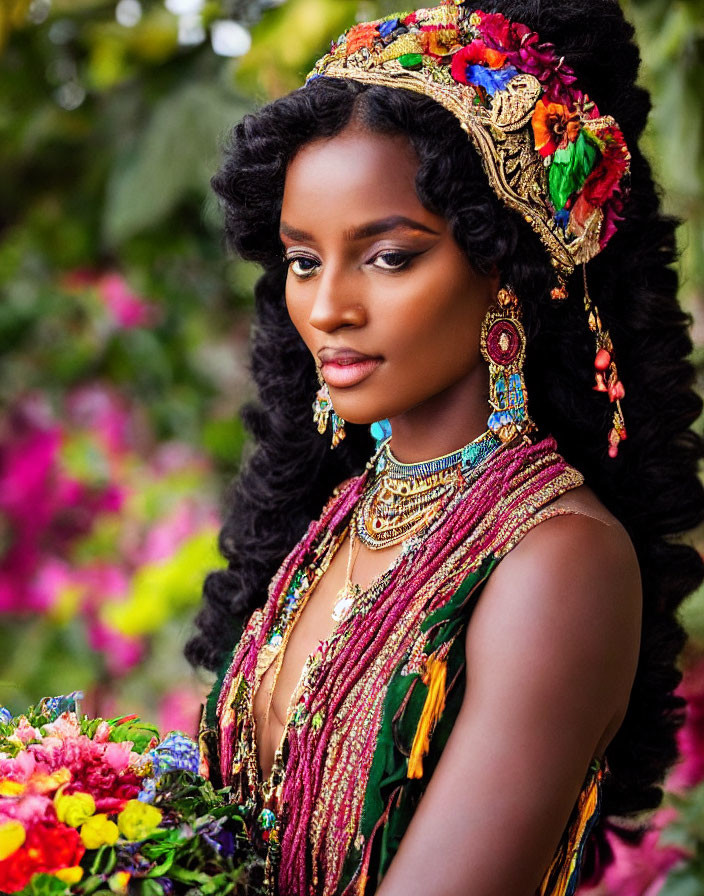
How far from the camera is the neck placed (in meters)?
1.81

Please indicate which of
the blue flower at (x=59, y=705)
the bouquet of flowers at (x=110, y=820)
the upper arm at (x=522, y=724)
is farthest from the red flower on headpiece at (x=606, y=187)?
the blue flower at (x=59, y=705)

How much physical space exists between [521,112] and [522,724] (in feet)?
2.78

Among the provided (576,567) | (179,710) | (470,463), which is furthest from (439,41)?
(179,710)

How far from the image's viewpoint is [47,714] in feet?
6.23

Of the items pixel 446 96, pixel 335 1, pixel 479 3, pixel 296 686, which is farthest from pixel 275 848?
pixel 335 1

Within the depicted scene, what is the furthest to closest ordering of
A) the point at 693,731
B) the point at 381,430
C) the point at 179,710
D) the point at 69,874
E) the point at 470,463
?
the point at 179,710, the point at 693,731, the point at 381,430, the point at 470,463, the point at 69,874

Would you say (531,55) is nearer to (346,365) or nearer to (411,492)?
A: (346,365)

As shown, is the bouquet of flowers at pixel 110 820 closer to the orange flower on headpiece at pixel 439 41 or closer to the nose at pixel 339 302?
the nose at pixel 339 302

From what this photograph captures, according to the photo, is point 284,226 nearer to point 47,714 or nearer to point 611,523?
point 611,523

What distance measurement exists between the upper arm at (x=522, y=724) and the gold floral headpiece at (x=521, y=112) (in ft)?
1.06

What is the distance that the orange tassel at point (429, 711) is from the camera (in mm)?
1561

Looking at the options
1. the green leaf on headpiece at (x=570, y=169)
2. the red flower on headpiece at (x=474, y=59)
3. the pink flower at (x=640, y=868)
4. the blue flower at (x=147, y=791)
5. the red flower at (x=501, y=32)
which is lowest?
the pink flower at (x=640, y=868)

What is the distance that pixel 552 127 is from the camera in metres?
1.69

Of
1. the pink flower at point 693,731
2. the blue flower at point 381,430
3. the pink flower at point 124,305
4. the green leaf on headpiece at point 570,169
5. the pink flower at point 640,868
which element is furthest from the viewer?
the pink flower at point 124,305
